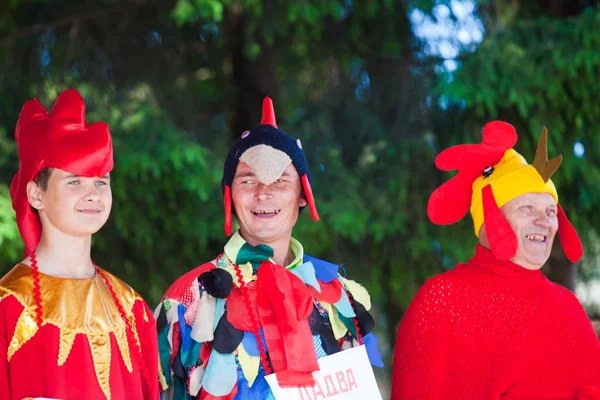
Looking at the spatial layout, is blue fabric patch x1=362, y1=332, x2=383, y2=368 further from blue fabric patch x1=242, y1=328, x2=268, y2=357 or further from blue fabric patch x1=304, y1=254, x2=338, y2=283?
blue fabric patch x1=242, y1=328, x2=268, y2=357

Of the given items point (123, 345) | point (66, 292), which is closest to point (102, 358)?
point (123, 345)

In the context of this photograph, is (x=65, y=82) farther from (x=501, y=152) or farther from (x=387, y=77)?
(x=501, y=152)

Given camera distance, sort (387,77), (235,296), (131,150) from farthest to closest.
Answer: (387,77) → (131,150) → (235,296)

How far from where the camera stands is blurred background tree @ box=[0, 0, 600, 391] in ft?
16.5

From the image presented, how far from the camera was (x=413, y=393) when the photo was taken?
3.35 m

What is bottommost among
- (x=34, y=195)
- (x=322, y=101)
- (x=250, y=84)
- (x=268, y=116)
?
(x=34, y=195)

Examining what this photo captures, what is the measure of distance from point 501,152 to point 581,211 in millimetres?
2404

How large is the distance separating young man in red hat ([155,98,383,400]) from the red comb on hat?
22.3 inches

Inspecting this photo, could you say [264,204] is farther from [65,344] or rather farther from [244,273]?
[65,344]

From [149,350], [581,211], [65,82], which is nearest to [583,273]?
[581,211]

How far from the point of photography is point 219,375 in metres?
2.96

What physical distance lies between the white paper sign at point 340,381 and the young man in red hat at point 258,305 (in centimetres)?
4

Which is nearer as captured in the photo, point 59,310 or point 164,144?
point 59,310

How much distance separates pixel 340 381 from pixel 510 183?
43.9 inches
